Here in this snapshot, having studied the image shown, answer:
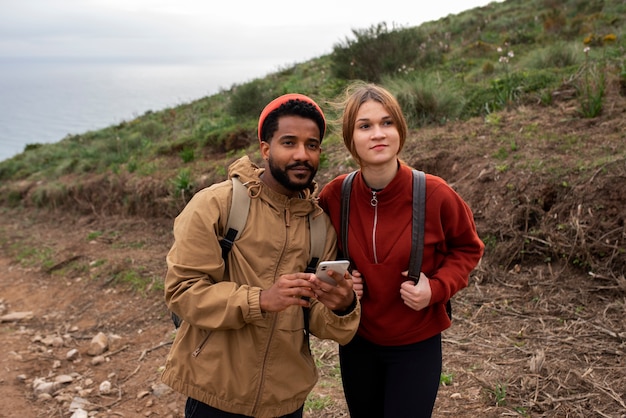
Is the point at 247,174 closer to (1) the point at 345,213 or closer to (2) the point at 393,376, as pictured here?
(1) the point at 345,213

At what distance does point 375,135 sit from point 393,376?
3.40 feet

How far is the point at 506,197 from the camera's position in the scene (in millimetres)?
5109

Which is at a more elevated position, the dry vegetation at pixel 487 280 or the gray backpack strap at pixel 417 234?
the gray backpack strap at pixel 417 234

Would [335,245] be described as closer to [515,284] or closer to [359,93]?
[359,93]

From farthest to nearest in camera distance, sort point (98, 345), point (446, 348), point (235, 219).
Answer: point (98, 345) → point (446, 348) → point (235, 219)

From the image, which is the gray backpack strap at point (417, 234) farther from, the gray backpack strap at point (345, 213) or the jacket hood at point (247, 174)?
the jacket hood at point (247, 174)

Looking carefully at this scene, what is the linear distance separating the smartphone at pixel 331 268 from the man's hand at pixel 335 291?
12 millimetres

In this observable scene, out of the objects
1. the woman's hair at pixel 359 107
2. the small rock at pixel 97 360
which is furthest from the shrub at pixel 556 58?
the small rock at pixel 97 360

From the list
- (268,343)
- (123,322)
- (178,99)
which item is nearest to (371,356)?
(268,343)

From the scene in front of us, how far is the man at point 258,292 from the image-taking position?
6.37ft

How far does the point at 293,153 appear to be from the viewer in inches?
84.5

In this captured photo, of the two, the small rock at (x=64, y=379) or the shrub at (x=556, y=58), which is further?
the shrub at (x=556, y=58)

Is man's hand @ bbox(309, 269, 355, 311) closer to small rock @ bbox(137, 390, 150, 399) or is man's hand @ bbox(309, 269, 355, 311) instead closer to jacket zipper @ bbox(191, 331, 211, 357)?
jacket zipper @ bbox(191, 331, 211, 357)

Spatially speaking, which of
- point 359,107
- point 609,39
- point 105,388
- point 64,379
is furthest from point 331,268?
point 609,39
